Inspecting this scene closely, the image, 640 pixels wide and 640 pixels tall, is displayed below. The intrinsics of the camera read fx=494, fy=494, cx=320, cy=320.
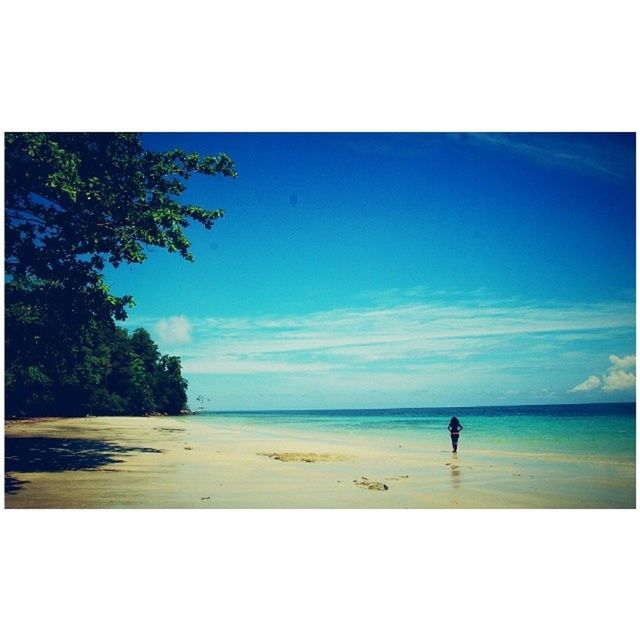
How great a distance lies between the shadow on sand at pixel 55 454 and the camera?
10977 millimetres

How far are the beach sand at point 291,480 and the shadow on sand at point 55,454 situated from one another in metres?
0.02

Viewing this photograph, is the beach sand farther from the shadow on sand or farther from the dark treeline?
the dark treeline

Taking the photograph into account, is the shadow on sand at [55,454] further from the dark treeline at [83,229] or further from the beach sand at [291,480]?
the dark treeline at [83,229]

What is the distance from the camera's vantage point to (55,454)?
523 inches

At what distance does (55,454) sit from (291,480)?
6960 millimetres

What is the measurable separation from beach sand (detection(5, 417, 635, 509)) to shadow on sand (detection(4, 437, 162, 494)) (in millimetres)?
25

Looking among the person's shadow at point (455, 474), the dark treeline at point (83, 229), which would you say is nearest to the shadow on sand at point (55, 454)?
the dark treeline at point (83, 229)

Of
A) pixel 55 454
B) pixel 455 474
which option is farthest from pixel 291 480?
pixel 55 454

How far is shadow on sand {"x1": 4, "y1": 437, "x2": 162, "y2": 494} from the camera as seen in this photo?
432 inches

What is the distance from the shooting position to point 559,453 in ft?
59.5

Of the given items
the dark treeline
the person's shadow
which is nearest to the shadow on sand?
the dark treeline

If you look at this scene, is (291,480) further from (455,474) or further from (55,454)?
(55,454)
